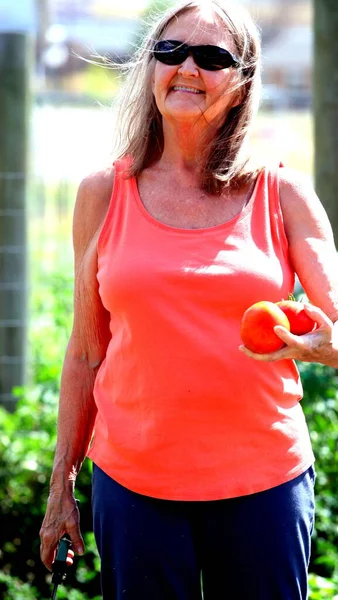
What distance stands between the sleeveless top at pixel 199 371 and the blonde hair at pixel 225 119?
0.45 ft

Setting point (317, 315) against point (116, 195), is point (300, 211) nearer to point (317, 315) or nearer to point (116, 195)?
point (317, 315)

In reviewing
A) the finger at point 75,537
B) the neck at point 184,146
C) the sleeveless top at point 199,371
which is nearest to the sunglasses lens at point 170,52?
the neck at point 184,146

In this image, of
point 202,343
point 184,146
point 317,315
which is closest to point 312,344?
point 317,315

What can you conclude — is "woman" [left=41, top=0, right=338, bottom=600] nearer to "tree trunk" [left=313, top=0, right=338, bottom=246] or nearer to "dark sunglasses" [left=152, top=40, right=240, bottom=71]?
"dark sunglasses" [left=152, top=40, right=240, bottom=71]

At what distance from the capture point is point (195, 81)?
233cm

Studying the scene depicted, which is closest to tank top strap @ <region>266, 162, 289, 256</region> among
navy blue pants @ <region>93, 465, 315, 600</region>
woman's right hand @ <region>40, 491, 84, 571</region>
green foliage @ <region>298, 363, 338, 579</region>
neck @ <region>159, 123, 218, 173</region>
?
neck @ <region>159, 123, 218, 173</region>

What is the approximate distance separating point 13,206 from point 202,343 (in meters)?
3.11

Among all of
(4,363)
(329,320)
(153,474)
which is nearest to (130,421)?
(153,474)

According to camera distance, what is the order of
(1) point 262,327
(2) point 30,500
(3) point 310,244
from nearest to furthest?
(1) point 262,327, (3) point 310,244, (2) point 30,500

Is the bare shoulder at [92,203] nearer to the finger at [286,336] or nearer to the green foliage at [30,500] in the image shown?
the finger at [286,336]

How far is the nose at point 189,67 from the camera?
231 centimetres

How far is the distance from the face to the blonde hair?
0.03 m

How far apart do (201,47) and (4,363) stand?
3.12 m

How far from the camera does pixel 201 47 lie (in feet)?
7.61
